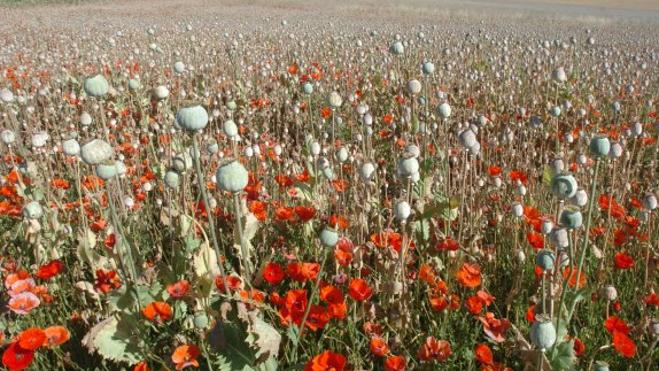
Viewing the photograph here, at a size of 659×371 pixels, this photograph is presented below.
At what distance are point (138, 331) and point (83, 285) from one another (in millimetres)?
432

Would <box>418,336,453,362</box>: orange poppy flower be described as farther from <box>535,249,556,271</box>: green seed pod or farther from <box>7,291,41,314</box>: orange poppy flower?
<box>7,291,41,314</box>: orange poppy flower

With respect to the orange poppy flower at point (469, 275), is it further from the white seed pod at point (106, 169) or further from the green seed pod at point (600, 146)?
the white seed pod at point (106, 169)

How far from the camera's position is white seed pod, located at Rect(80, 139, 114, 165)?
169 centimetres

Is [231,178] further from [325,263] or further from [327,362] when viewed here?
[325,263]

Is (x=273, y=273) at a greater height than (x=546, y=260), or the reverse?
(x=546, y=260)

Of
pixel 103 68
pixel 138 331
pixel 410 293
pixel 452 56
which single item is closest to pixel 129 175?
pixel 138 331

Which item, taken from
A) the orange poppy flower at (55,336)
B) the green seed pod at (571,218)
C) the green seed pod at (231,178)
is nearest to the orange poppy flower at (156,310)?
the orange poppy flower at (55,336)

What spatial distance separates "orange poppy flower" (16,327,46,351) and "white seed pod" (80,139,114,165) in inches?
24.5

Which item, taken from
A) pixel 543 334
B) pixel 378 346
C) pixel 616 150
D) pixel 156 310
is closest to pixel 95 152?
pixel 156 310

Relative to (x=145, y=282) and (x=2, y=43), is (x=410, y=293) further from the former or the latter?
(x=2, y=43)

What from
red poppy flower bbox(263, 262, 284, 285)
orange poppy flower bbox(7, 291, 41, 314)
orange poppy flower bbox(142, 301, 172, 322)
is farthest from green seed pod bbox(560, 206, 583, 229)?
orange poppy flower bbox(7, 291, 41, 314)

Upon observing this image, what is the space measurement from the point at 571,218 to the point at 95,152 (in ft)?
4.78

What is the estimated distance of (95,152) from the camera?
Result: 170cm

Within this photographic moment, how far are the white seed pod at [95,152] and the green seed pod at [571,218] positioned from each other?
143 centimetres
